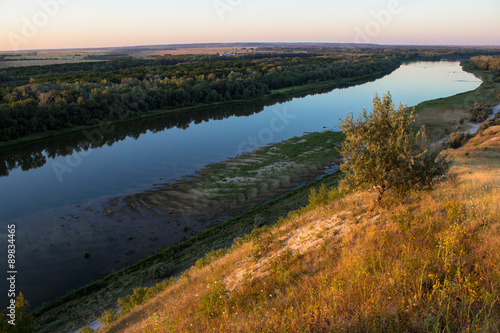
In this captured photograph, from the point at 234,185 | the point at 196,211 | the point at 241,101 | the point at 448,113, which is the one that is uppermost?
the point at 241,101

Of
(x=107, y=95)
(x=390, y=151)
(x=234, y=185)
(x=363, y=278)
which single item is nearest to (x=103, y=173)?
(x=234, y=185)

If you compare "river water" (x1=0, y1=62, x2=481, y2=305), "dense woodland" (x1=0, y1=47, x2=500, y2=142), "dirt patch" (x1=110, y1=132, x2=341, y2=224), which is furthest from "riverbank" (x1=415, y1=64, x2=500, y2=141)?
"dense woodland" (x1=0, y1=47, x2=500, y2=142)

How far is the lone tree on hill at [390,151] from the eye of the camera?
6.25 m

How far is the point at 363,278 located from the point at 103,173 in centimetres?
2115

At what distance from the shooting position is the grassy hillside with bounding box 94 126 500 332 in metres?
3.02

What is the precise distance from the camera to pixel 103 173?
69.7 feet

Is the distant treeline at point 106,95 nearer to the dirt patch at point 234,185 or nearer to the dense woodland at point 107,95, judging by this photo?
the dense woodland at point 107,95

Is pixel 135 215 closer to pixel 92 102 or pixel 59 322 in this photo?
pixel 59 322

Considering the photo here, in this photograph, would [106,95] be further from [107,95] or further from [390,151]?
[390,151]

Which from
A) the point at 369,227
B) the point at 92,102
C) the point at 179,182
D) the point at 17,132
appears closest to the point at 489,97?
the point at 179,182

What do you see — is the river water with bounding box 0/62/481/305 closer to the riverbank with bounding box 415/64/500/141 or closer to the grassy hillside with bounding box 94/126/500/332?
the grassy hillside with bounding box 94/126/500/332

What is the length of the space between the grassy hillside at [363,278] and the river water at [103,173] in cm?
515

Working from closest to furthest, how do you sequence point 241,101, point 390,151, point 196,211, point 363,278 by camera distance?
point 363,278, point 390,151, point 196,211, point 241,101

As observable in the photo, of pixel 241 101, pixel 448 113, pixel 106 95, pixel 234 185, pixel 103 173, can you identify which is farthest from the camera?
pixel 241 101
